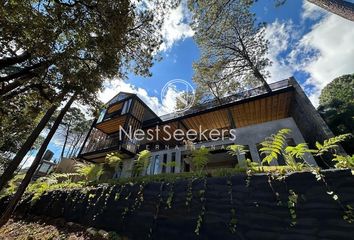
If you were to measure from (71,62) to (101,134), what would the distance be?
440 inches

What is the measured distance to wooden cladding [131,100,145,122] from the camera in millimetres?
15273

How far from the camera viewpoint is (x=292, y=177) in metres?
3.04

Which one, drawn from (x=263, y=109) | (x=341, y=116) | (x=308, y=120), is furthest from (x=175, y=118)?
(x=341, y=116)

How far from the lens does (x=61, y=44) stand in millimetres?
5422

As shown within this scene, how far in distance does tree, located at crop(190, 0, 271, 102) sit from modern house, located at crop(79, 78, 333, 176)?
230 centimetres

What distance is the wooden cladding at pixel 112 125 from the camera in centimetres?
1481

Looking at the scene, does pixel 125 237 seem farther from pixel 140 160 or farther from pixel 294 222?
pixel 294 222

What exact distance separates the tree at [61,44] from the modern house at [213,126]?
3752mm

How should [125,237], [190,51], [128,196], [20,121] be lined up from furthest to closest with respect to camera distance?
[190,51] → [20,121] → [128,196] → [125,237]

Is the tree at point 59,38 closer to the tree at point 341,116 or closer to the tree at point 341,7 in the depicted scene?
the tree at point 341,7

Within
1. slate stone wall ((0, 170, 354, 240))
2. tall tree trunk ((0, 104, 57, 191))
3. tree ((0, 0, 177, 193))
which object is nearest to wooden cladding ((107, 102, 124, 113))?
tree ((0, 0, 177, 193))

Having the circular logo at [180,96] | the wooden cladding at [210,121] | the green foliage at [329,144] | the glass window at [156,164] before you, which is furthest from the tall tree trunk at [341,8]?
the glass window at [156,164]

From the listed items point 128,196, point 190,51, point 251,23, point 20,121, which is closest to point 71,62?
point 128,196

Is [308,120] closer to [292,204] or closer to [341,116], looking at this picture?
[341,116]
